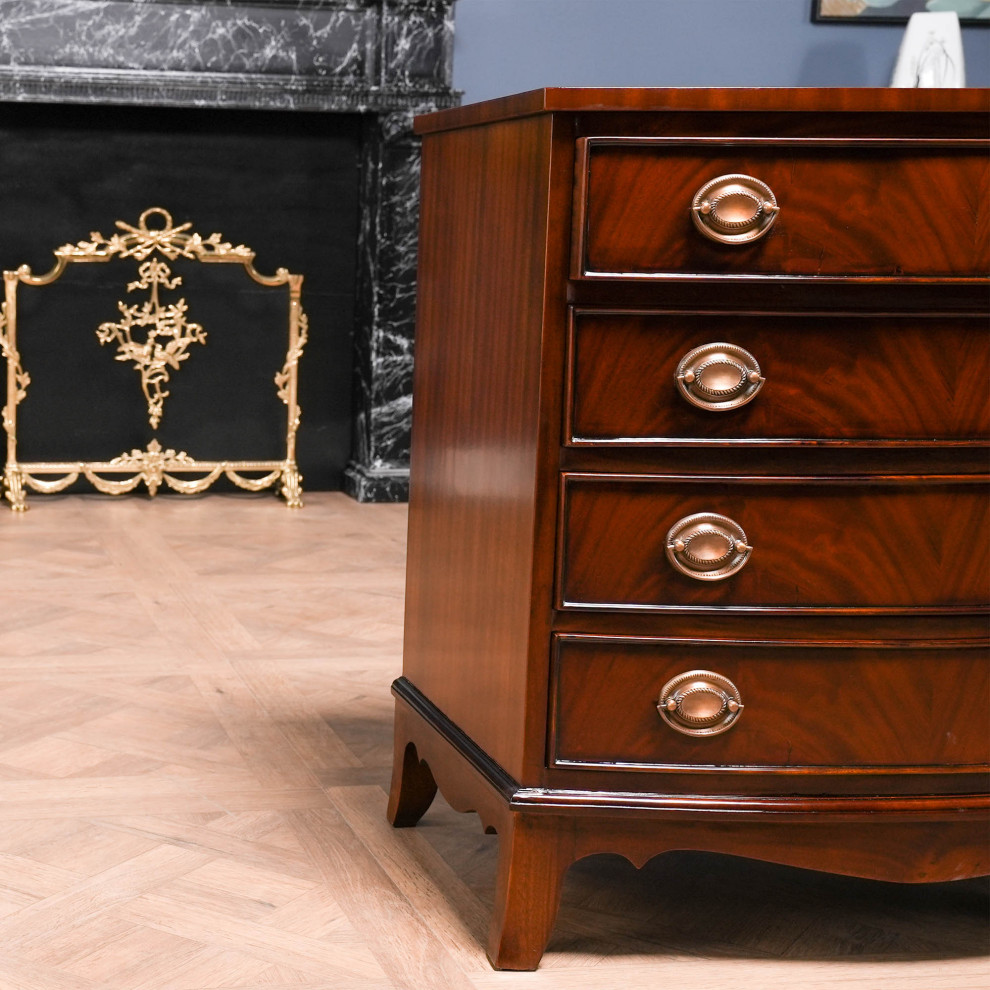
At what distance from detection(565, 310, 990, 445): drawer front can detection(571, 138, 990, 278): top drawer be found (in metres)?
0.07

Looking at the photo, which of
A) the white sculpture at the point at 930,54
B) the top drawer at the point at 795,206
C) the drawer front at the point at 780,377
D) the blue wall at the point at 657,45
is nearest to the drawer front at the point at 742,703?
the drawer front at the point at 780,377

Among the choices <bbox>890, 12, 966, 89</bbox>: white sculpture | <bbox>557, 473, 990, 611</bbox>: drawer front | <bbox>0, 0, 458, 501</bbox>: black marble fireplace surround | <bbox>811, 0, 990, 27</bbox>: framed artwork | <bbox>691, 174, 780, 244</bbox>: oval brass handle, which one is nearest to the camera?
<bbox>691, 174, 780, 244</bbox>: oval brass handle

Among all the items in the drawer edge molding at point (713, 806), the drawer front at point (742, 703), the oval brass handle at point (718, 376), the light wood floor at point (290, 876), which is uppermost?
the oval brass handle at point (718, 376)

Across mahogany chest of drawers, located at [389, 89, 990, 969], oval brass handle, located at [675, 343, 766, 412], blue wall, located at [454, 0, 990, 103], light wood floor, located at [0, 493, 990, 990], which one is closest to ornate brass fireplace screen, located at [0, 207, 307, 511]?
blue wall, located at [454, 0, 990, 103]

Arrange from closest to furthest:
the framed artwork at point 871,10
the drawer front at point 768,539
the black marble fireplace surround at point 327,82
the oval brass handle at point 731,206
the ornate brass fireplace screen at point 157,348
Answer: the oval brass handle at point 731,206 < the drawer front at point 768,539 < the black marble fireplace surround at point 327,82 < the ornate brass fireplace screen at point 157,348 < the framed artwork at point 871,10

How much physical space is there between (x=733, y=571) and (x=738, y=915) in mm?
605

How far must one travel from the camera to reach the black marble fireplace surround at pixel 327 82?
5.48 meters

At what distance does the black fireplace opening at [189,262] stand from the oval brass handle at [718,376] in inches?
167

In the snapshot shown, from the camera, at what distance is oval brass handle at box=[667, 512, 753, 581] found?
196 centimetres

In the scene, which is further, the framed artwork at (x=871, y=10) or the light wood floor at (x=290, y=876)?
the framed artwork at (x=871, y=10)

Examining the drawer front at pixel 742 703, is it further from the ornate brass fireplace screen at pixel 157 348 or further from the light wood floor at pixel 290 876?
the ornate brass fireplace screen at pixel 157 348

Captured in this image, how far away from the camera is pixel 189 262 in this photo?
5.88m

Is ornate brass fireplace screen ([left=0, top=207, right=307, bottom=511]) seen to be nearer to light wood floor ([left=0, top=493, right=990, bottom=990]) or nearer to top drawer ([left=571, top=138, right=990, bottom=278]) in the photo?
light wood floor ([left=0, top=493, right=990, bottom=990])

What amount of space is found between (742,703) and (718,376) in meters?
0.44
